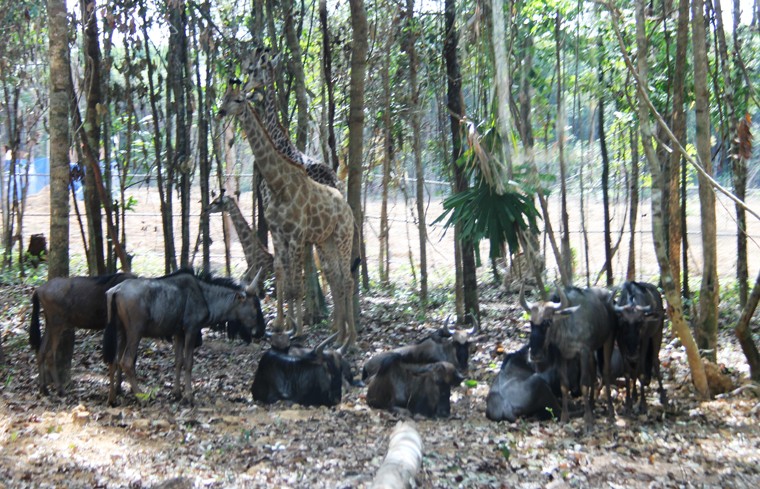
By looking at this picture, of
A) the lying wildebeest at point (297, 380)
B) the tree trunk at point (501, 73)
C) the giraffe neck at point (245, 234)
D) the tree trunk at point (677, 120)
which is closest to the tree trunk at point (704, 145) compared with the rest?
the tree trunk at point (677, 120)

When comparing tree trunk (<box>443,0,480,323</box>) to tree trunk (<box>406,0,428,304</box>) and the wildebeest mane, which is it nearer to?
tree trunk (<box>406,0,428,304</box>)

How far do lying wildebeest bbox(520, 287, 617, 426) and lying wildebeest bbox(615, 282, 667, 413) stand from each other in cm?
22

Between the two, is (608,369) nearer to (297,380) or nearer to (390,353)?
(390,353)

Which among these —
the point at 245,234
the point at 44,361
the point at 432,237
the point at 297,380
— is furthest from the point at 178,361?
the point at 432,237

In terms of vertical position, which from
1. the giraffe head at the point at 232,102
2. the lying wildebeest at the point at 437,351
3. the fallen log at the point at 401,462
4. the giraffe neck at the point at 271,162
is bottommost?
the fallen log at the point at 401,462

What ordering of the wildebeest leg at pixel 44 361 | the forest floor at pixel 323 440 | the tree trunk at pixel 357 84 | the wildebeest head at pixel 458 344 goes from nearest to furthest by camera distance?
the forest floor at pixel 323 440 < the wildebeest leg at pixel 44 361 < the wildebeest head at pixel 458 344 < the tree trunk at pixel 357 84

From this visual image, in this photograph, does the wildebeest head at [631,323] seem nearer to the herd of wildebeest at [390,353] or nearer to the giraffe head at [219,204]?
the herd of wildebeest at [390,353]

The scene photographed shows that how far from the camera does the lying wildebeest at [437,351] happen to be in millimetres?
9789

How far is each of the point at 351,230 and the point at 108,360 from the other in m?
5.14

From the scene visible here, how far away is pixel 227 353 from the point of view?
1215 cm

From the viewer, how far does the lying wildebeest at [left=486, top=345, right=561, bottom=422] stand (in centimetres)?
880

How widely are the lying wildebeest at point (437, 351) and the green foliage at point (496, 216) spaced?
1.63 meters

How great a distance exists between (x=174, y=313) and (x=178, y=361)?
0.60m

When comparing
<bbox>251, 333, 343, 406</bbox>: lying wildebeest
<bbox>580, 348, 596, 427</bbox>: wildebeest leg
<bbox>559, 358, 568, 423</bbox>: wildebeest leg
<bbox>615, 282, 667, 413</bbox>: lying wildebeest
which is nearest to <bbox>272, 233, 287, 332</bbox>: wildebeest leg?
<bbox>251, 333, 343, 406</bbox>: lying wildebeest
